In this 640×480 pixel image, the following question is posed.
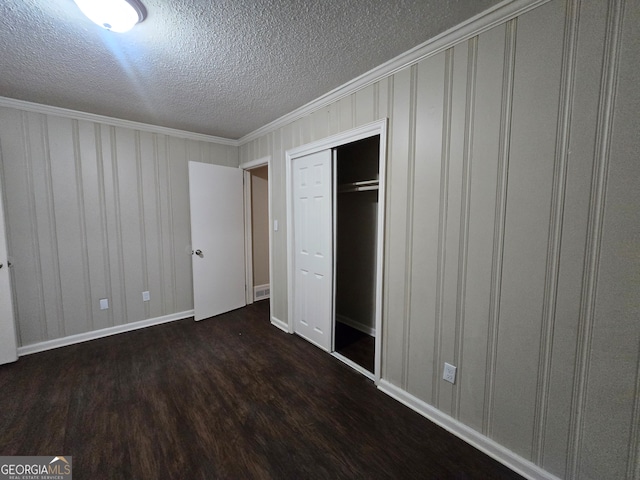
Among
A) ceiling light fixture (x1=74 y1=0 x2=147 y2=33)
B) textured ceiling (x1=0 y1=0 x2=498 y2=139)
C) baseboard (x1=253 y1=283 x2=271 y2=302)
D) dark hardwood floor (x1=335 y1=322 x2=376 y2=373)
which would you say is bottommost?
dark hardwood floor (x1=335 y1=322 x2=376 y2=373)

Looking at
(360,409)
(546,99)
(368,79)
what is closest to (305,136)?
(368,79)

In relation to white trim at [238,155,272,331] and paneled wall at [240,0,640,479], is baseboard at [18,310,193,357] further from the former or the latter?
paneled wall at [240,0,640,479]

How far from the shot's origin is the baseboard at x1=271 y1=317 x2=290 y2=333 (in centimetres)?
311

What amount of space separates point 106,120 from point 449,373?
13.2ft

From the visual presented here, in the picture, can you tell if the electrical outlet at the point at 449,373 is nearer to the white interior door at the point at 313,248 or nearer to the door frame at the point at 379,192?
the door frame at the point at 379,192

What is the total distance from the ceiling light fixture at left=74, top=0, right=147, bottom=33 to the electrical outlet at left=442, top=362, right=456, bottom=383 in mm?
2653

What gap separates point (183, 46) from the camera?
1.66m

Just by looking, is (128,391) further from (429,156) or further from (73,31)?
(429,156)

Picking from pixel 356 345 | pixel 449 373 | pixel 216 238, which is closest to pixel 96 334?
pixel 216 238

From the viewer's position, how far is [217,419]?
5.81ft

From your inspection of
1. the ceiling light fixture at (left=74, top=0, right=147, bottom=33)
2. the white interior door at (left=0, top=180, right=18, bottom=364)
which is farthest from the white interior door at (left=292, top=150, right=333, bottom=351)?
the white interior door at (left=0, top=180, right=18, bottom=364)

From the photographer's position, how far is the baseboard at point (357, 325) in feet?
10.2

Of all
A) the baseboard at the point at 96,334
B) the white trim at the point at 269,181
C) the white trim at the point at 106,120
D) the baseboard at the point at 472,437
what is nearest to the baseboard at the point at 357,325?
the white trim at the point at 269,181

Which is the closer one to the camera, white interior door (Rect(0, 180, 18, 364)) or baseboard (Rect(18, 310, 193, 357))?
white interior door (Rect(0, 180, 18, 364))
